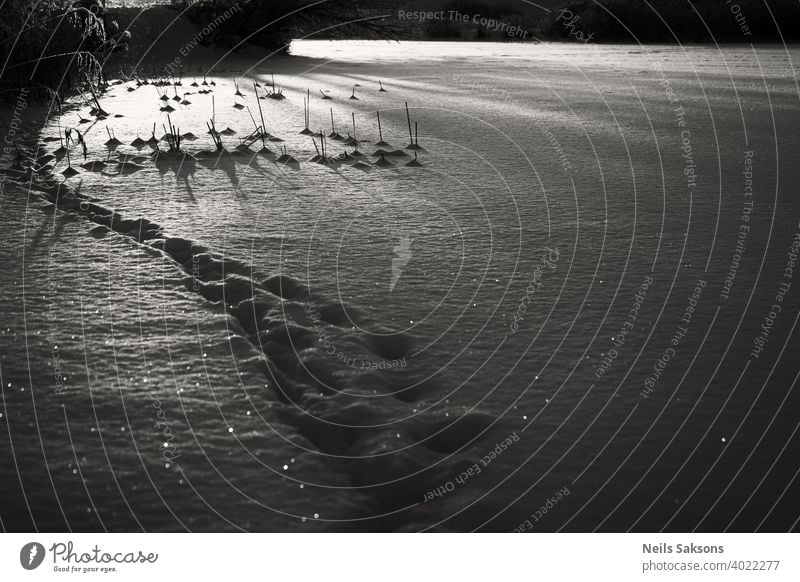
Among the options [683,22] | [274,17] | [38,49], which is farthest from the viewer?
[683,22]

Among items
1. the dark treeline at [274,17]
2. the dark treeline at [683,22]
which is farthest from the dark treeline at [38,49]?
the dark treeline at [683,22]

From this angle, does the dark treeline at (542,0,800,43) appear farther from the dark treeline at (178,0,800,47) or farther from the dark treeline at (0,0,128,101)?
the dark treeline at (0,0,128,101)

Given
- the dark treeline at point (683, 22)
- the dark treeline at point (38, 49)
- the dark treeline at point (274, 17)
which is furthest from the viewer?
the dark treeline at point (683, 22)

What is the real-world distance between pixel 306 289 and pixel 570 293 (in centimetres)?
52

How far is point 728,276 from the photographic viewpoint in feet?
5.04

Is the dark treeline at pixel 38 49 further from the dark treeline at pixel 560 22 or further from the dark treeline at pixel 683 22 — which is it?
the dark treeline at pixel 683 22

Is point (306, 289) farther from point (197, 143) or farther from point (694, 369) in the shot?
point (197, 143)

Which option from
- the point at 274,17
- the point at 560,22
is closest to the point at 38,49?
the point at 274,17

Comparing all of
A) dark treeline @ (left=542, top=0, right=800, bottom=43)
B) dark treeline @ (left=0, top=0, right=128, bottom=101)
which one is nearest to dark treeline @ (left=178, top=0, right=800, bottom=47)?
dark treeline @ (left=542, top=0, right=800, bottom=43)

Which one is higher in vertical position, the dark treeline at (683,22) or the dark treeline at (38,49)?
the dark treeline at (683,22)

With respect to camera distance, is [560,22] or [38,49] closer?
[38,49]

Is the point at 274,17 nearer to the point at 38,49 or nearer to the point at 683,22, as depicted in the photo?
the point at 38,49

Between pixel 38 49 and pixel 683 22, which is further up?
pixel 683 22
